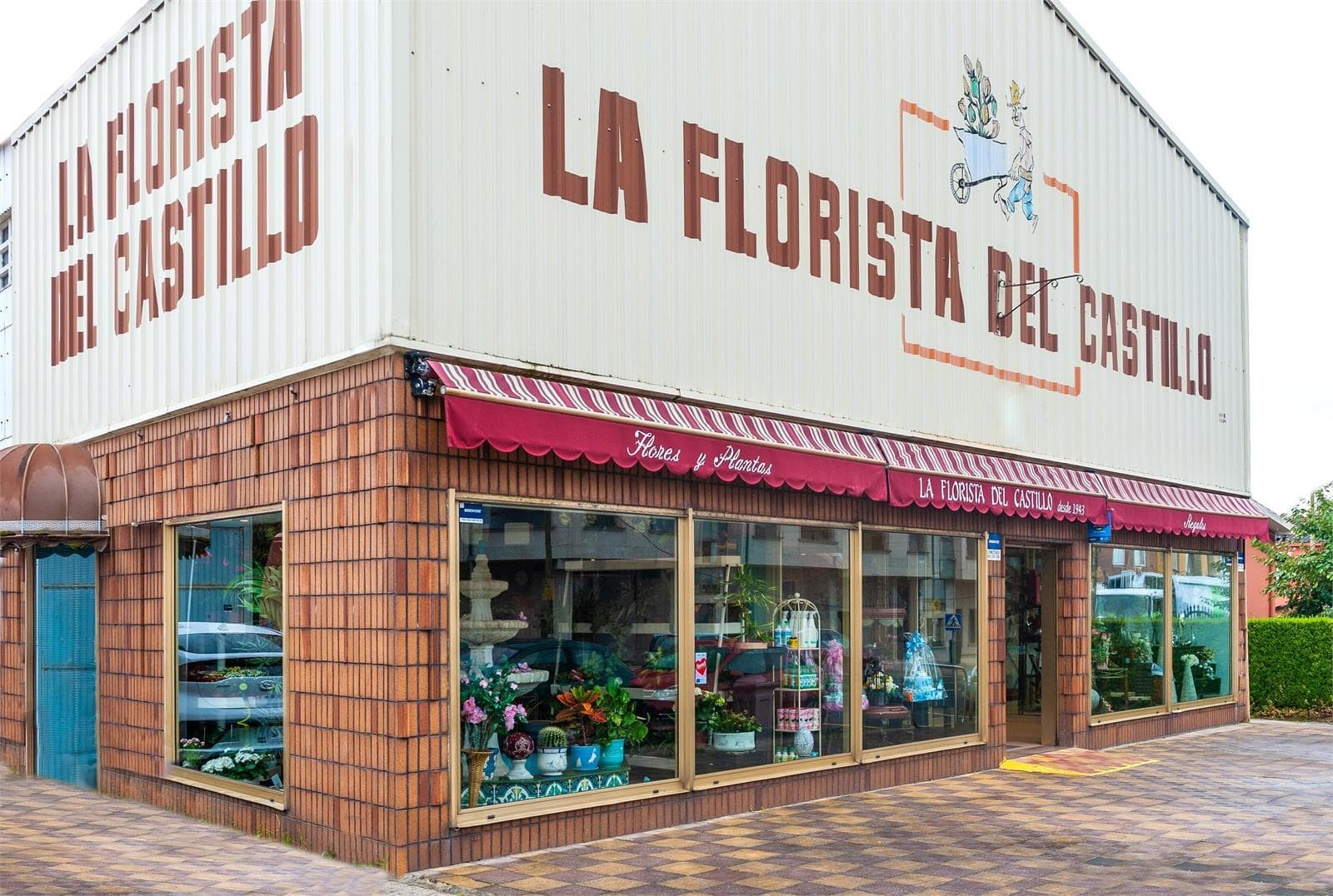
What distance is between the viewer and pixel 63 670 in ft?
43.1

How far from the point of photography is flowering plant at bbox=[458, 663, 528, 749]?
9.23 m

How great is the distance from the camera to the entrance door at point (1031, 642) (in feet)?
52.3

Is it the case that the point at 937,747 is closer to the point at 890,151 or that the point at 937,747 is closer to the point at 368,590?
the point at 890,151

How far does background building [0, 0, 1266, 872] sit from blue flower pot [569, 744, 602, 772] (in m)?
0.05

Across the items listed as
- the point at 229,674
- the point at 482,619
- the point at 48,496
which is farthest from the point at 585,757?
the point at 48,496

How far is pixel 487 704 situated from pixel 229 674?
245 centimetres

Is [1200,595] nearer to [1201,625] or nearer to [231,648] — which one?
[1201,625]

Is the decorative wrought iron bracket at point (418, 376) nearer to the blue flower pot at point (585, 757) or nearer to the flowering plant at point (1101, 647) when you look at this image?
the blue flower pot at point (585, 757)

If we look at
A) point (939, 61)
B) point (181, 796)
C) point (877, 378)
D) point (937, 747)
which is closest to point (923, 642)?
point (937, 747)

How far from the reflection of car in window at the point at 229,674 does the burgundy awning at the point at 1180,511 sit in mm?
9636

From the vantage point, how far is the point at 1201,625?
61.6 feet

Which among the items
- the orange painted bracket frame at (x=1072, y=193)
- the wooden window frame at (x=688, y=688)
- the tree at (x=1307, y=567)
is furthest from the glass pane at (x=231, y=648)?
the tree at (x=1307, y=567)

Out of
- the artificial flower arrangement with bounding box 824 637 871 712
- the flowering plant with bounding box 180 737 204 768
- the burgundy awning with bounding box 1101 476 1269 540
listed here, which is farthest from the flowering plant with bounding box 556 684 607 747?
the burgundy awning with bounding box 1101 476 1269 540

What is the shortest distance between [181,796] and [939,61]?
9806 mm
